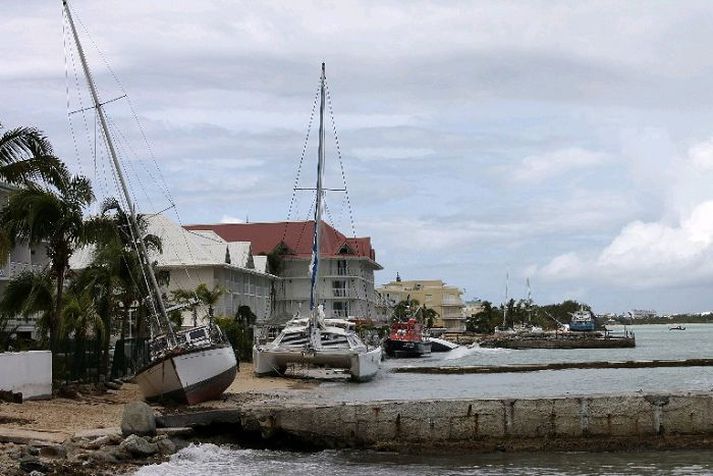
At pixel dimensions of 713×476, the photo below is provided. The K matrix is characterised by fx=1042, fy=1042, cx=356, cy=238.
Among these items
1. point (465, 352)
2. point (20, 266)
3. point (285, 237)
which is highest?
point (285, 237)

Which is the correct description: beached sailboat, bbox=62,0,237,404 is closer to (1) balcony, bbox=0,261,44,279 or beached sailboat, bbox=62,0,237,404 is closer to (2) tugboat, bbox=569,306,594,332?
(1) balcony, bbox=0,261,44,279

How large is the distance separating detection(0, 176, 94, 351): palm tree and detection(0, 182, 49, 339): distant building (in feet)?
31.7

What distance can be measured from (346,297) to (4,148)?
244ft

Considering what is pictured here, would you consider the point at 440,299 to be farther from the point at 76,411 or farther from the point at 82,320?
the point at 76,411

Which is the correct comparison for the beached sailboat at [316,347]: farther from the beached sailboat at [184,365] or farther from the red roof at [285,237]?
the red roof at [285,237]

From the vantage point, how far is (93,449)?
2034 centimetres

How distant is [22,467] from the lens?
17312 mm

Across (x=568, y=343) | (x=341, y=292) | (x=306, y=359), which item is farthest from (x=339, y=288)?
(x=306, y=359)

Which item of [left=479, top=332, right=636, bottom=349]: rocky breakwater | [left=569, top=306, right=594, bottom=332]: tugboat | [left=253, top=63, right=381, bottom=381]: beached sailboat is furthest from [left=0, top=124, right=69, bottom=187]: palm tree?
[left=569, top=306, right=594, bottom=332]: tugboat

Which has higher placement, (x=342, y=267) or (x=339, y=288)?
(x=342, y=267)

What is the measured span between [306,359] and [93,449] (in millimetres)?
29519

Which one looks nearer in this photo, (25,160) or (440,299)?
(25,160)

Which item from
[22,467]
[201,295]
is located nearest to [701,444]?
[22,467]

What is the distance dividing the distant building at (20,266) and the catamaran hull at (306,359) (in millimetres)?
10827
